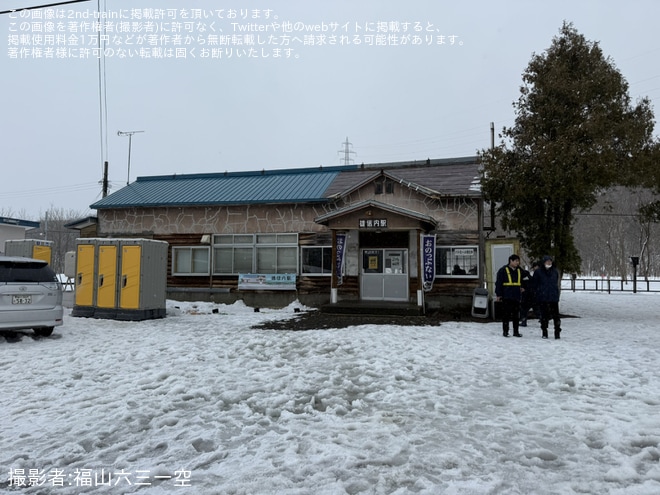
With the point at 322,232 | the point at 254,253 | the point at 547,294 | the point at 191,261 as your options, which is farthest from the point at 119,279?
the point at 547,294

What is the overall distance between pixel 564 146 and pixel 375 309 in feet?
26.5

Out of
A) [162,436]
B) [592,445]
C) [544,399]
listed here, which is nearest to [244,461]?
[162,436]

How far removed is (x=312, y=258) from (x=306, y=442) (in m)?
13.6

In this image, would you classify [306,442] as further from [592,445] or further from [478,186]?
[478,186]

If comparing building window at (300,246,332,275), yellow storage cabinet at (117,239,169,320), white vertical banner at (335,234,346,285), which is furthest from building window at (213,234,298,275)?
yellow storage cabinet at (117,239,169,320)

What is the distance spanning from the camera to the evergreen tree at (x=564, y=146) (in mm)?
13273

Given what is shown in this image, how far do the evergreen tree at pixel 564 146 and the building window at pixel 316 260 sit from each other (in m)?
6.67

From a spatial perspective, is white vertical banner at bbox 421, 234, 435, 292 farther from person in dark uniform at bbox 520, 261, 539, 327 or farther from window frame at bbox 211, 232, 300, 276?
window frame at bbox 211, 232, 300, 276

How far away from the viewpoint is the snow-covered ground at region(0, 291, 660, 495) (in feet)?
10.9

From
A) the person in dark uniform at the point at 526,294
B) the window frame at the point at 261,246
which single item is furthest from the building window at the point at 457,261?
the window frame at the point at 261,246

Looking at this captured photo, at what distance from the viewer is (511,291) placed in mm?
10188

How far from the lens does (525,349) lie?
27.7ft

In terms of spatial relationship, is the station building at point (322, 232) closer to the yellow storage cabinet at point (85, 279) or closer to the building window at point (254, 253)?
the building window at point (254, 253)

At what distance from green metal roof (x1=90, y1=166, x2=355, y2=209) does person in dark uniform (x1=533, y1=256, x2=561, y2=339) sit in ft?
30.0
